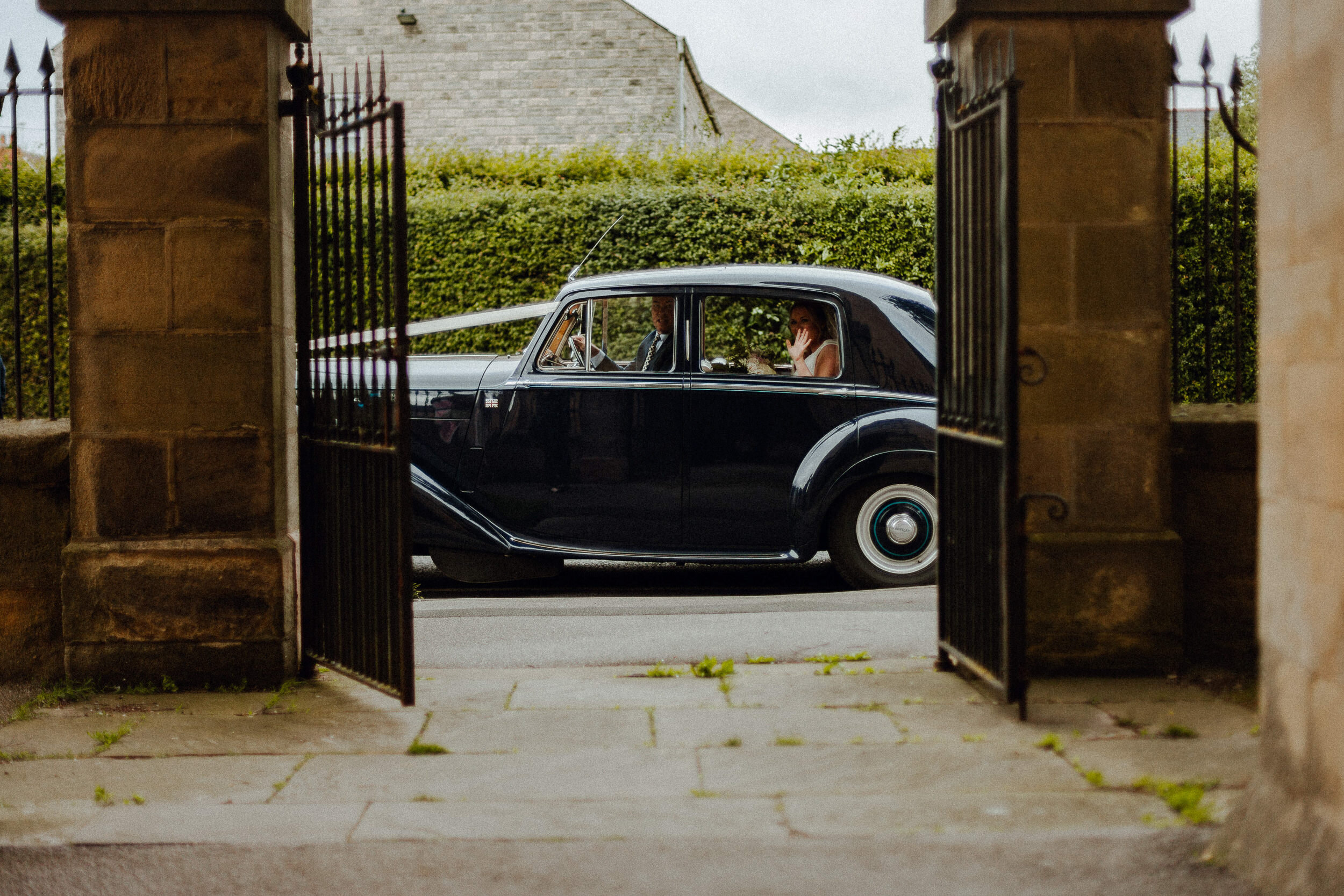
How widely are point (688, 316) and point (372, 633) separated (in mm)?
3400

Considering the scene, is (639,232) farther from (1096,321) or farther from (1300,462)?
(1300,462)

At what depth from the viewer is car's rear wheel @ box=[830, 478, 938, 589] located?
24.6 ft

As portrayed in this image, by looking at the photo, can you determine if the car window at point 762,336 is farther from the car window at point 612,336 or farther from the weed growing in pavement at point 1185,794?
the weed growing in pavement at point 1185,794

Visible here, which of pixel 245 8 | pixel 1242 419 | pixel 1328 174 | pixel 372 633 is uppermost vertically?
pixel 245 8

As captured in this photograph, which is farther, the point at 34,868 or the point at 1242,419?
the point at 1242,419

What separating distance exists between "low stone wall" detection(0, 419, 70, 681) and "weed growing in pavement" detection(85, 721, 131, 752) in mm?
831

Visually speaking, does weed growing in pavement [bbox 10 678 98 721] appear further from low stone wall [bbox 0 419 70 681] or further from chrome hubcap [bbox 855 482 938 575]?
chrome hubcap [bbox 855 482 938 575]

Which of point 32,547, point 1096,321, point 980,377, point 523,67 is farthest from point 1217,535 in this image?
point 523,67

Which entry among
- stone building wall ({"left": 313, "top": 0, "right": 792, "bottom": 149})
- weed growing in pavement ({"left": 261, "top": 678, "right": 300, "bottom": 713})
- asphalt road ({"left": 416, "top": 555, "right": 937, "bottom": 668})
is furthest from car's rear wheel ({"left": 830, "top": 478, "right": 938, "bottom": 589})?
stone building wall ({"left": 313, "top": 0, "right": 792, "bottom": 149})

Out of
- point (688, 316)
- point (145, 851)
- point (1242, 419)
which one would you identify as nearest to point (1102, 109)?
point (1242, 419)

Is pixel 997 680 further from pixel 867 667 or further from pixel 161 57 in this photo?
pixel 161 57

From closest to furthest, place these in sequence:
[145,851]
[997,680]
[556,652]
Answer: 1. [145,851]
2. [997,680]
3. [556,652]

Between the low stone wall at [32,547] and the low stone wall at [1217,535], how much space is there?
442 centimetres

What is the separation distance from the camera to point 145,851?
3.32 metres
